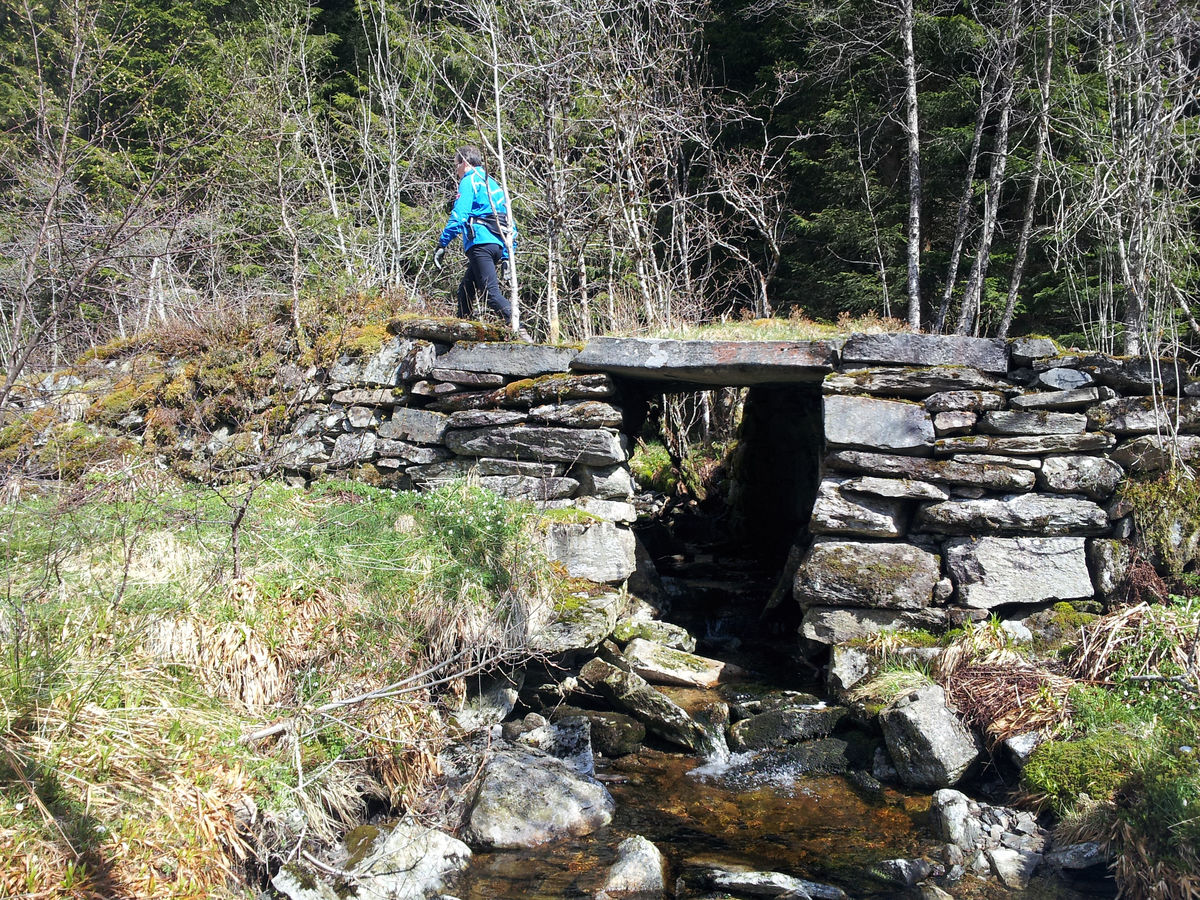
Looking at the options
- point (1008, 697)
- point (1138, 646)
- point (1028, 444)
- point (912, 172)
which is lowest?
point (1008, 697)

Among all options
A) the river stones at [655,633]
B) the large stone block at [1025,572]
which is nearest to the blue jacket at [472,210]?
the river stones at [655,633]

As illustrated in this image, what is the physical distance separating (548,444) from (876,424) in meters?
2.65

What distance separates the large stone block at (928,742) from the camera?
4906 millimetres

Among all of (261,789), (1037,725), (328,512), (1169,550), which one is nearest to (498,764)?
(261,789)

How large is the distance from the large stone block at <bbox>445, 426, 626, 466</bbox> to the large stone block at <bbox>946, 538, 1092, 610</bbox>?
114 inches

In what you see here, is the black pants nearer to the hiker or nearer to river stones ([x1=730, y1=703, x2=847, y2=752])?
the hiker

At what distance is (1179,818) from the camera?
149 inches

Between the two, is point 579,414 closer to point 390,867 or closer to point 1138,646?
point 390,867

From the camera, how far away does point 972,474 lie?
6.01 m

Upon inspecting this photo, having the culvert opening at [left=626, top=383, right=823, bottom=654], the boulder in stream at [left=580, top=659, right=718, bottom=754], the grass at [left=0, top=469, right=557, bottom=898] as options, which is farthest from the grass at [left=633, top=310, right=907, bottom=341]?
the boulder in stream at [left=580, top=659, right=718, bottom=754]

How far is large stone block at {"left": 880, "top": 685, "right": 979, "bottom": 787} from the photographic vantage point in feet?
16.1

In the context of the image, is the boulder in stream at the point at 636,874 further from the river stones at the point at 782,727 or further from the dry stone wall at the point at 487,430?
the dry stone wall at the point at 487,430

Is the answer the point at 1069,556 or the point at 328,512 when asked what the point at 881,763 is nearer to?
the point at 1069,556

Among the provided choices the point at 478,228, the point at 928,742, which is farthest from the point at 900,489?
the point at 478,228
